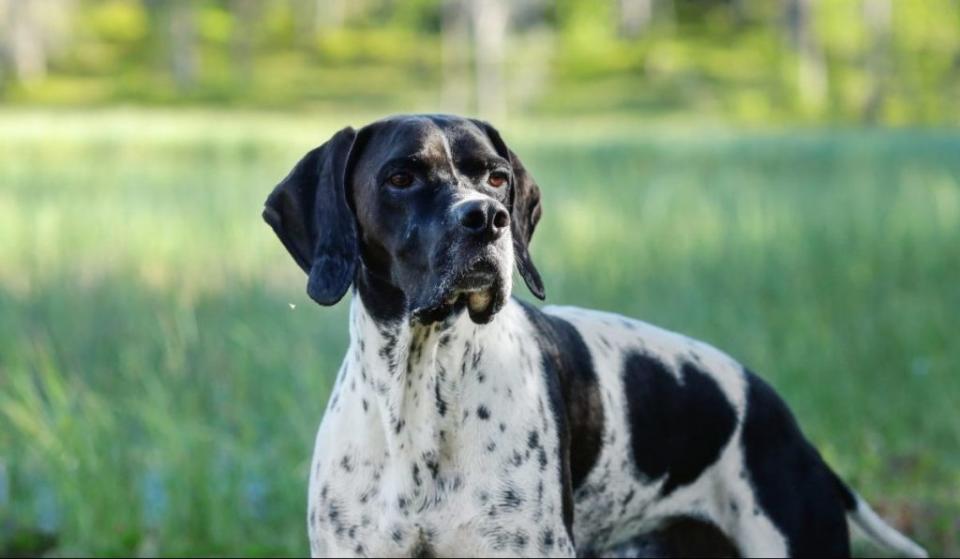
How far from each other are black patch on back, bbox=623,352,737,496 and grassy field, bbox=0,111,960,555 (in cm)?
181

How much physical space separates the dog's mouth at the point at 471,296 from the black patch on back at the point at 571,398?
0.42 m

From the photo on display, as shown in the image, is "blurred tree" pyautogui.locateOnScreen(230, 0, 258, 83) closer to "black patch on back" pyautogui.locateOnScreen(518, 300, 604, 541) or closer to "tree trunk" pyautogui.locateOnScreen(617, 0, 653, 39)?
"tree trunk" pyautogui.locateOnScreen(617, 0, 653, 39)

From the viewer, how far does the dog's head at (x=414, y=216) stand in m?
3.61

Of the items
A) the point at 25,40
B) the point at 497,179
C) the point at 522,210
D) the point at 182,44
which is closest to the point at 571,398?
the point at 522,210

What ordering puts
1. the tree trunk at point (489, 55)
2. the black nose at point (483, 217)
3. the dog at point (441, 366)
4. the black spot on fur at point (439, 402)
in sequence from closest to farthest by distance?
the black nose at point (483, 217)
the dog at point (441, 366)
the black spot on fur at point (439, 402)
the tree trunk at point (489, 55)

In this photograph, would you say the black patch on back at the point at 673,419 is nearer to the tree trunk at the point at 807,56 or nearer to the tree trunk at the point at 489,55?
the tree trunk at the point at 807,56

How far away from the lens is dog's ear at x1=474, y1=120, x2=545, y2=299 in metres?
4.08

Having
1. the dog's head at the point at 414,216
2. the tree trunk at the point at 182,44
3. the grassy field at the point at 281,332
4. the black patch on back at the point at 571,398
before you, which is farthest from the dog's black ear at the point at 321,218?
the tree trunk at the point at 182,44

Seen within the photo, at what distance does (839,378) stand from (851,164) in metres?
12.3

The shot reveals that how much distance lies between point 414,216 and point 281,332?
14.8 ft

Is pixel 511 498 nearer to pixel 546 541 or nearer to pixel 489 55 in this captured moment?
pixel 546 541

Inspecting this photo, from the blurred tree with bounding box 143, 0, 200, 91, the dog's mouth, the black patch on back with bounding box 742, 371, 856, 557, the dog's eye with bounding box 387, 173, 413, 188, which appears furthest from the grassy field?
the blurred tree with bounding box 143, 0, 200, 91

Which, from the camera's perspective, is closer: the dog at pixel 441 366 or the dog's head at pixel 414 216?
the dog's head at pixel 414 216

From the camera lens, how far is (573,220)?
11406 millimetres
